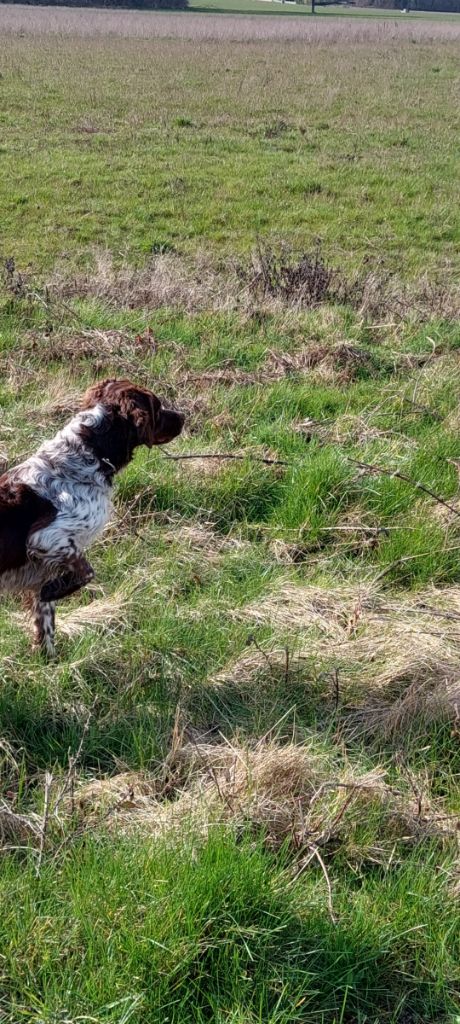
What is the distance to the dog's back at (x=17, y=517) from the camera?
374cm

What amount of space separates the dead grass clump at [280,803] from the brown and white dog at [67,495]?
98 cm

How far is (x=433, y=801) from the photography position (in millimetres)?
3018

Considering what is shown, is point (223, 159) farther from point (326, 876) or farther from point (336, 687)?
point (326, 876)

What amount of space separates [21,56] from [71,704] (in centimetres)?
2768

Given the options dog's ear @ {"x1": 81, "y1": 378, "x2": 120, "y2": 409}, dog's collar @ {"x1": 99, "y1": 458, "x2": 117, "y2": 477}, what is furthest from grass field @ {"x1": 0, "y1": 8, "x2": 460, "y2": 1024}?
dog's ear @ {"x1": 81, "y1": 378, "x2": 120, "y2": 409}

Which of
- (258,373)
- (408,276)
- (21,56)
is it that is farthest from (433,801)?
(21,56)

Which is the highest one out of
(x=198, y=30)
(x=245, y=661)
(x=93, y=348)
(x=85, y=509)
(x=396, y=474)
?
(x=198, y=30)

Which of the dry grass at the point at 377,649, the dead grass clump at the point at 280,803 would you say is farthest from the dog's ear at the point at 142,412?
the dead grass clump at the point at 280,803

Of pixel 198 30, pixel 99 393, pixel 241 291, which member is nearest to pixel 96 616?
pixel 99 393

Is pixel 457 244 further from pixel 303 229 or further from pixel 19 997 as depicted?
pixel 19 997

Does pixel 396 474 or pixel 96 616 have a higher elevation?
pixel 396 474

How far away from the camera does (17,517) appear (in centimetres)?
378

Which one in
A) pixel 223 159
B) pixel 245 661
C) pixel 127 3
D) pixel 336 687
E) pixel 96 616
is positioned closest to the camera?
pixel 336 687

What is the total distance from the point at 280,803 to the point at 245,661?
937mm
